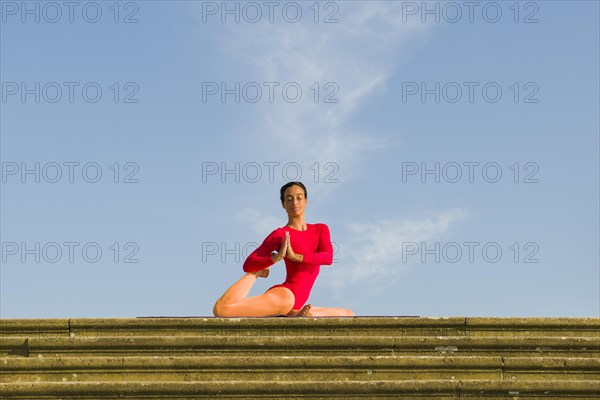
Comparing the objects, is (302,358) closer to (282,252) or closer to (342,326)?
(342,326)

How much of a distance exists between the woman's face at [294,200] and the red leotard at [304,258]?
0.23m

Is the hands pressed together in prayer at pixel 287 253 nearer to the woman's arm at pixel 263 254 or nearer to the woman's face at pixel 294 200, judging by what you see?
the woman's arm at pixel 263 254

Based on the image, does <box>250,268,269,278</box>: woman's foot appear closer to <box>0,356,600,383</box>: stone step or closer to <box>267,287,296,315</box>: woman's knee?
<box>267,287,296,315</box>: woman's knee

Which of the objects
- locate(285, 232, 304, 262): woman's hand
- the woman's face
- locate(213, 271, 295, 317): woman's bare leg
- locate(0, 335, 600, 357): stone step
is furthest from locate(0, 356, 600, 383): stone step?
the woman's face

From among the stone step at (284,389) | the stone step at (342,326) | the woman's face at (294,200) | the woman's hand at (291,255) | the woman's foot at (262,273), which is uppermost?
the woman's face at (294,200)

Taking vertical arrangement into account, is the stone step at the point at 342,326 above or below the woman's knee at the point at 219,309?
below

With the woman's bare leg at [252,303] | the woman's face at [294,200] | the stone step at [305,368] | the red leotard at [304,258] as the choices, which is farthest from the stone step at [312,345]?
the woman's face at [294,200]

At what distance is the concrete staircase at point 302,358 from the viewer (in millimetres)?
8531

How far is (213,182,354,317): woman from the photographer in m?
10.9

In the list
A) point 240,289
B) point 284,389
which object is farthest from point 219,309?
point 284,389

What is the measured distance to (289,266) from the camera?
36.6 ft

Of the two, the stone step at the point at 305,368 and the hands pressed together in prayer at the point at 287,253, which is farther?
the hands pressed together in prayer at the point at 287,253

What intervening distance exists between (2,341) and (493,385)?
4.96 meters

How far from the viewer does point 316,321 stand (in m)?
9.66
